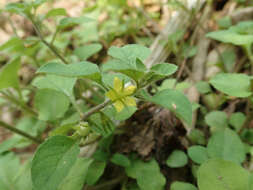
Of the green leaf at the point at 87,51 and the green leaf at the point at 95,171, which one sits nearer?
the green leaf at the point at 95,171

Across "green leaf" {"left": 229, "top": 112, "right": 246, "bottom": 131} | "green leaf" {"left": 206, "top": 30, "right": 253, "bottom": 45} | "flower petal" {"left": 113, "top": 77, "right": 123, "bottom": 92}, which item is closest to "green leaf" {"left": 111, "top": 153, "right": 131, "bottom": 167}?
"flower petal" {"left": 113, "top": 77, "right": 123, "bottom": 92}

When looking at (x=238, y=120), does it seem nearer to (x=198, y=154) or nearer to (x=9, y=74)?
(x=198, y=154)

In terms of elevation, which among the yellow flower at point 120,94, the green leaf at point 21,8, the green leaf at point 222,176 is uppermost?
the green leaf at point 21,8

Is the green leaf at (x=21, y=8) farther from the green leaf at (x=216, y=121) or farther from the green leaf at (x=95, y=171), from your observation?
→ the green leaf at (x=216, y=121)

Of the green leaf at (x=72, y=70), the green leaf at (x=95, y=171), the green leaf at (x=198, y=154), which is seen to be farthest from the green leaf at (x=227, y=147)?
the green leaf at (x=72, y=70)

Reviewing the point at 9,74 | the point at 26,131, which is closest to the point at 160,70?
the point at 9,74

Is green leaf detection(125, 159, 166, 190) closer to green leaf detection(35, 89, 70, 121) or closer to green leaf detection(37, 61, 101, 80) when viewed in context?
green leaf detection(35, 89, 70, 121)
